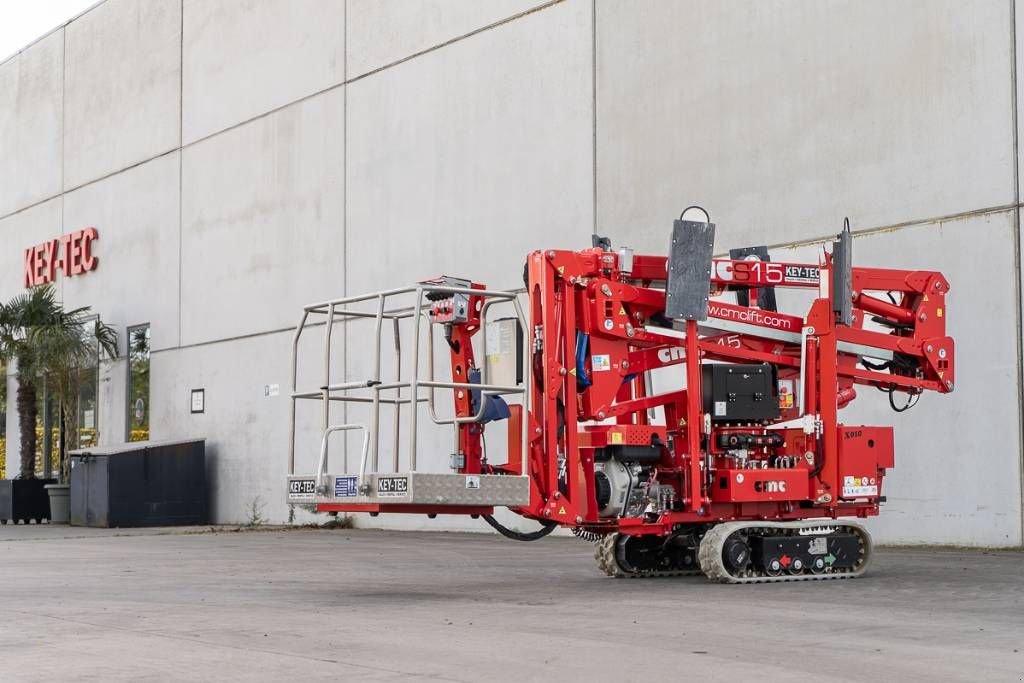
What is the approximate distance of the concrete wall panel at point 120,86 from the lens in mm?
33656

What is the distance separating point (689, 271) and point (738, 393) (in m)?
1.27

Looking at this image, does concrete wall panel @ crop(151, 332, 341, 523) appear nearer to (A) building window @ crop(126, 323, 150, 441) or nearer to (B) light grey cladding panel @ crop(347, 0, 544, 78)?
(A) building window @ crop(126, 323, 150, 441)

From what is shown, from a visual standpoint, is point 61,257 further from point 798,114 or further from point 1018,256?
point 1018,256

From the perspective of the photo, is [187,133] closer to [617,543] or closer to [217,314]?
[217,314]

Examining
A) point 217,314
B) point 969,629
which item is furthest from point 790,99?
point 217,314

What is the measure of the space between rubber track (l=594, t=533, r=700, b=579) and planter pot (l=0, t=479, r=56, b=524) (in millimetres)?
21152

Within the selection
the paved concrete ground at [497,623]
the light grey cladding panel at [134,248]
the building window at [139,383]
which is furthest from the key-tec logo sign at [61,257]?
the paved concrete ground at [497,623]

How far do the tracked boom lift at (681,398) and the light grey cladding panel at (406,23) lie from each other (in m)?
11.5

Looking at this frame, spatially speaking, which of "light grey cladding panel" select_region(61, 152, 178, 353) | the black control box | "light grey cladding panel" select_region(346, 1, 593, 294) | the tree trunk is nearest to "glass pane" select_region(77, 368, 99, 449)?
the tree trunk

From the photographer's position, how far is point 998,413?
55.6 ft

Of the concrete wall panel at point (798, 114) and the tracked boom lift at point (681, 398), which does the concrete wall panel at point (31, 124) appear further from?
the tracked boom lift at point (681, 398)

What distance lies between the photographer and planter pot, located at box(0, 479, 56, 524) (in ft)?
105

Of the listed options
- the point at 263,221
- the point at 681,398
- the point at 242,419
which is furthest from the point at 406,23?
the point at 681,398

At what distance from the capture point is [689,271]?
1320 centimetres
